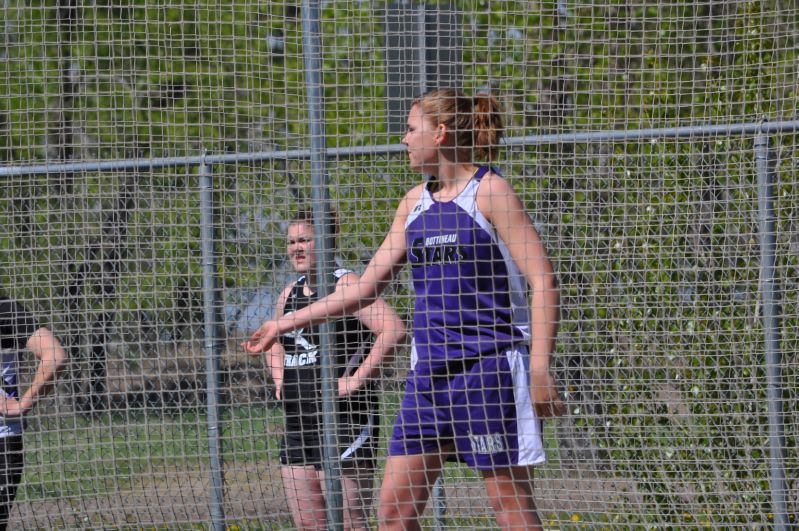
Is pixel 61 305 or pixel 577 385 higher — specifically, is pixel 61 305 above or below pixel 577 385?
above

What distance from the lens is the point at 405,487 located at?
3.36m

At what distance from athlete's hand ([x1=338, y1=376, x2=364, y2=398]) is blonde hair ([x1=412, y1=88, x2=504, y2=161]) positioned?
1.08 metres

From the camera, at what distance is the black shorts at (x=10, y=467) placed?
13.7 feet

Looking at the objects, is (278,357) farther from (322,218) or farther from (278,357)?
(322,218)

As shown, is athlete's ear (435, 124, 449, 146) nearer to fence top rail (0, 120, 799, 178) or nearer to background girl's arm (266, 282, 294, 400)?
fence top rail (0, 120, 799, 178)

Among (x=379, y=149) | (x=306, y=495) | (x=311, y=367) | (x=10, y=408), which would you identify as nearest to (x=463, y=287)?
(x=311, y=367)

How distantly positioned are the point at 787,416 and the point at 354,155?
2196 millimetres

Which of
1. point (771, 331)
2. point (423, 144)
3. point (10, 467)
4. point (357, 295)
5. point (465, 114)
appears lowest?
point (10, 467)

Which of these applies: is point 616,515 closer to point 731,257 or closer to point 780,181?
point 731,257

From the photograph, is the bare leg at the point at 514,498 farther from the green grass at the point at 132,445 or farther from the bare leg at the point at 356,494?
the green grass at the point at 132,445

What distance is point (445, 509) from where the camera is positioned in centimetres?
421

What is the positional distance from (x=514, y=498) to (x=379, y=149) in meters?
1.67

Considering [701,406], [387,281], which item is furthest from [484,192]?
[701,406]

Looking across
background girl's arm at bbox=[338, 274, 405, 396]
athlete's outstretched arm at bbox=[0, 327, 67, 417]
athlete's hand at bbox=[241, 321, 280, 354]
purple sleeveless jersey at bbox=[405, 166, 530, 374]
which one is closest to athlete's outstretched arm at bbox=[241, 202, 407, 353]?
athlete's hand at bbox=[241, 321, 280, 354]
